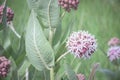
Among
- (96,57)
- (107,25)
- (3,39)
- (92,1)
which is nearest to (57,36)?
(3,39)

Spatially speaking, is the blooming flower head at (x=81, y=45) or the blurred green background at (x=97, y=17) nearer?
the blooming flower head at (x=81, y=45)

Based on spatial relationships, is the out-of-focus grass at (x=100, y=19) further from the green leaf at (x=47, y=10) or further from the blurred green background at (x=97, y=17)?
the green leaf at (x=47, y=10)

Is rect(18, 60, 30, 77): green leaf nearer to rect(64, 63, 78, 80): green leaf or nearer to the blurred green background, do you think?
rect(64, 63, 78, 80): green leaf

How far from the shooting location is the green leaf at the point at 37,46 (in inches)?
40.3

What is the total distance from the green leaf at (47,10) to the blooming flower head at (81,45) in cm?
8

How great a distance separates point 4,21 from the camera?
124 cm

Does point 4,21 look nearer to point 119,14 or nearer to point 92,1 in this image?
point 119,14

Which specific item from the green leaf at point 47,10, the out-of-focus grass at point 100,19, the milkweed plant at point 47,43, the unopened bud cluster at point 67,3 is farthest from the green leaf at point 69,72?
the out-of-focus grass at point 100,19

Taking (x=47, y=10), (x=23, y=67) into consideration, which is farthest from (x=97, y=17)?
(x=47, y=10)

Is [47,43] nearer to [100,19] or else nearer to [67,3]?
[67,3]

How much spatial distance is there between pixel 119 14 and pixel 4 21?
8.89ft

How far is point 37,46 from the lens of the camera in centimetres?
105

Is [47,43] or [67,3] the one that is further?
[67,3]

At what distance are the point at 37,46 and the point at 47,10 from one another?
0.36ft
